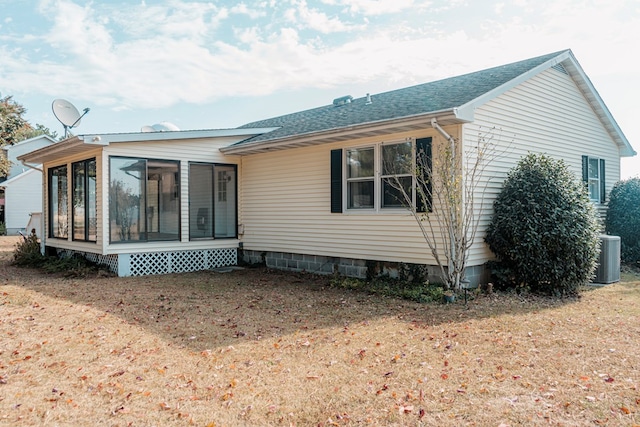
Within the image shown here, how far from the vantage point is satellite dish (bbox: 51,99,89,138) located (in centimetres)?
1254

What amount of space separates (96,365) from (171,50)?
494 inches

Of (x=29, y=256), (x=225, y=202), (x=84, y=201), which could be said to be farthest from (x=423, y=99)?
(x=29, y=256)

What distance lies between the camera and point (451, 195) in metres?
7.14

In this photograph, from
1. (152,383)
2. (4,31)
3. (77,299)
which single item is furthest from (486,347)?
(4,31)

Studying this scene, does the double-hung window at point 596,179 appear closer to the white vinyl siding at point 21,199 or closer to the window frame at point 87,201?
the window frame at point 87,201

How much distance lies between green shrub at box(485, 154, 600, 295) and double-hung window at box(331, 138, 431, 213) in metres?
1.50

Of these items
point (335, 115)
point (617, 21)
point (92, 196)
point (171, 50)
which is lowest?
point (92, 196)

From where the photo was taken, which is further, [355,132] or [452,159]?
[355,132]

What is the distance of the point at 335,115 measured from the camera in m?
10.4

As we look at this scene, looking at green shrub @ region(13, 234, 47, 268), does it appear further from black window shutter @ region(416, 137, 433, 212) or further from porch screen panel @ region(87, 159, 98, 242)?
black window shutter @ region(416, 137, 433, 212)

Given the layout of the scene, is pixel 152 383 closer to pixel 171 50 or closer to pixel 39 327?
pixel 39 327

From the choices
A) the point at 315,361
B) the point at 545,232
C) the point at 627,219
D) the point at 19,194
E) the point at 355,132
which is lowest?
the point at 315,361

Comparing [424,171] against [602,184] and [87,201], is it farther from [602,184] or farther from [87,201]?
[87,201]

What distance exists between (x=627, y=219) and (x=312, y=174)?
8.11 meters
